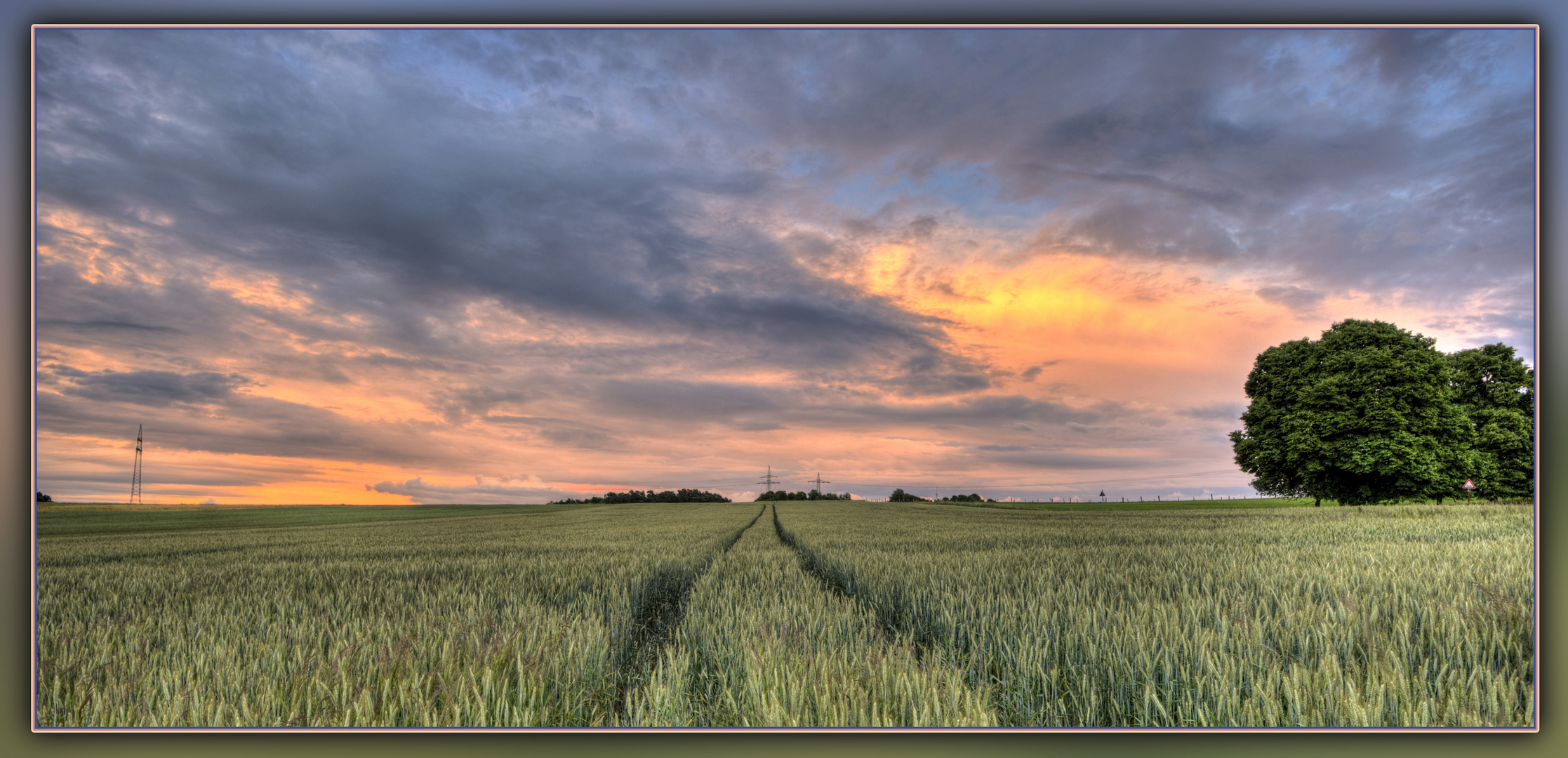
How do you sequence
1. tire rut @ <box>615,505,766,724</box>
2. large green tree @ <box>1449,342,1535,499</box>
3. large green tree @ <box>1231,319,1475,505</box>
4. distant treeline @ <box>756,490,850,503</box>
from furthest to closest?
1. distant treeline @ <box>756,490,850,503</box>
2. large green tree @ <box>1231,319,1475,505</box>
3. large green tree @ <box>1449,342,1535,499</box>
4. tire rut @ <box>615,505,766,724</box>

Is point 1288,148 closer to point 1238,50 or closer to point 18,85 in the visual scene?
point 1238,50

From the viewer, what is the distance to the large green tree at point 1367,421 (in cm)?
955

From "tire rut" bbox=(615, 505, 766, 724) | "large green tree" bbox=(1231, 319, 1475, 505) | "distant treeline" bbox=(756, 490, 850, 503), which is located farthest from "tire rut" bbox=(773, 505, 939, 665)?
"distant treeline" bbox=(756, 490, 850, 503)

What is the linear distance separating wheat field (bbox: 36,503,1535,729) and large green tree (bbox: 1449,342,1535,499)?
768mm

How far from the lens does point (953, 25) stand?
12.2 feet

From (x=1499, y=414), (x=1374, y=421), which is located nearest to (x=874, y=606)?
(x=1499, y=414)

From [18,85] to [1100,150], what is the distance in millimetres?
6996

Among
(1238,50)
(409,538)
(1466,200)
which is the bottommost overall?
(409,538)

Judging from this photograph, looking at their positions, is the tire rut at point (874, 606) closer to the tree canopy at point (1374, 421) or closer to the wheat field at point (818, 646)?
the wheat field at point (818, 646)

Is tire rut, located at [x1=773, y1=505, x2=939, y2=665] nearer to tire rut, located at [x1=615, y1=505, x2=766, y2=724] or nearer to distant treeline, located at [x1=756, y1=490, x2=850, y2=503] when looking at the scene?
tire rut, located at [x1=615, y1=505, x2=766, y2=724]

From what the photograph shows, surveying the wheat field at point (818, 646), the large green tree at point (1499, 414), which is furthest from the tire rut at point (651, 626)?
the large green tree at point (1499, 414)

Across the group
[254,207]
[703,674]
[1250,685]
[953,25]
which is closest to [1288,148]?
[953,25]

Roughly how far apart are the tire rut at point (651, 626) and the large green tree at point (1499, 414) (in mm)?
5190

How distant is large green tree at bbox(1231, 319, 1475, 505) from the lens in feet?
31.3
